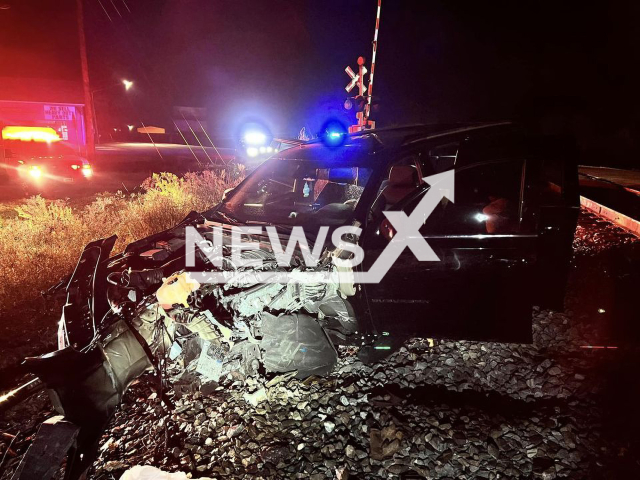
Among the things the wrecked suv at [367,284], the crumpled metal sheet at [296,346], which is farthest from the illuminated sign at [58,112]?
the crumpled metal sheet at [296,346]

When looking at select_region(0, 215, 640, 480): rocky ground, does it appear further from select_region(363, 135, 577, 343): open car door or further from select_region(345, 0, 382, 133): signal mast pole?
select_region(345, 0, 382, 133): signal mast pole

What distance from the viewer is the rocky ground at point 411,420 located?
2232 millimetres

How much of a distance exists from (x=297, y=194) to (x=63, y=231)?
14.6 ft

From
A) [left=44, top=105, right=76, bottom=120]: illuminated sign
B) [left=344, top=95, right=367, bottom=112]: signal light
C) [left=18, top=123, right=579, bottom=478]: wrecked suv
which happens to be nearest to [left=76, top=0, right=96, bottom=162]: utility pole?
[left=44, top=105, right=76, bottom=120]: illuminated sign

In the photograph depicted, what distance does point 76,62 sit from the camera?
24453 mm

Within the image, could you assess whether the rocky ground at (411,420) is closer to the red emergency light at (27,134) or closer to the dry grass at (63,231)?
the dry grass at (63,231)

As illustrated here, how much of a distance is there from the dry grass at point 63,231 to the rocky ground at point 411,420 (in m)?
2.56

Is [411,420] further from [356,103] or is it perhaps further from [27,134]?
[27,134]

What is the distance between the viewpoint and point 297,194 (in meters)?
4.52

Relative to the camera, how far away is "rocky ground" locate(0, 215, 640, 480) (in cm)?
223

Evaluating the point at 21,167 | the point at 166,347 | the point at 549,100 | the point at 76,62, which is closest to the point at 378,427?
the point at 166,347

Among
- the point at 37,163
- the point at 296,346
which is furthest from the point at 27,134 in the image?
the point at 296,346

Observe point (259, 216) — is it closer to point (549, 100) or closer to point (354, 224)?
point (354, 224)

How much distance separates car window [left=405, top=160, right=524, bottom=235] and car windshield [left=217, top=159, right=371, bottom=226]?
2.38 ft
